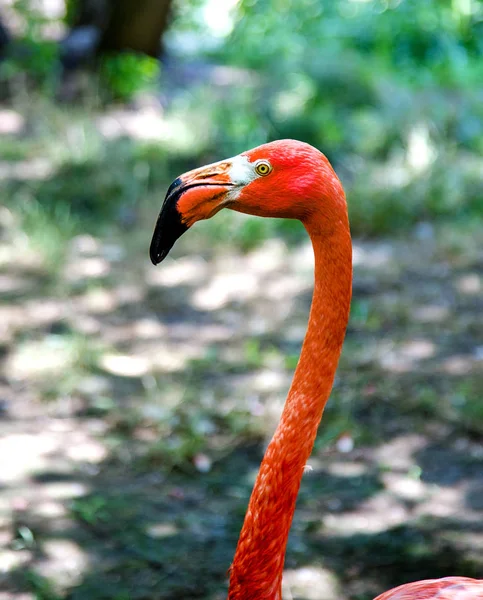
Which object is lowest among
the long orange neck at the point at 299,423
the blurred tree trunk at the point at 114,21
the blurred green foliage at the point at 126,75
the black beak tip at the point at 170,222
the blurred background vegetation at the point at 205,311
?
the long orange neck at the point at 299,423

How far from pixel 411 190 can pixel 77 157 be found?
2.71 m

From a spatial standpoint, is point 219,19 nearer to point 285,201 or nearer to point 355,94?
point 355,94

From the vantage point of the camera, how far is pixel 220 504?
3.41 meters

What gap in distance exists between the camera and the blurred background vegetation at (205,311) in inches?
125

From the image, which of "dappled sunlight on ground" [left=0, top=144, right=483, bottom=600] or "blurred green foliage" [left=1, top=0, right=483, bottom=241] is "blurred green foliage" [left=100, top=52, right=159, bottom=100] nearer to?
"blurred green foliage" [left=1, top=0, right=483, bottom=241]

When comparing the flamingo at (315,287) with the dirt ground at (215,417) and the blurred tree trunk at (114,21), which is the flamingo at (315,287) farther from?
the blurred tree trunk at (114,21)

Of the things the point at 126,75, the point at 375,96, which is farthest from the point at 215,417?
the point at 375,96

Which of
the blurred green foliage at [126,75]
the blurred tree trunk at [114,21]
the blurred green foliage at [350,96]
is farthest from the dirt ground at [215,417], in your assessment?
the blurred tree trunk at [114,21]

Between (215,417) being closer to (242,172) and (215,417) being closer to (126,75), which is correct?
(242,172)

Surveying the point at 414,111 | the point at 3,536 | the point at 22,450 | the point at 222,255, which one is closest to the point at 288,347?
the point at 222,255

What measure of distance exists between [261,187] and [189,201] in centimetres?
19

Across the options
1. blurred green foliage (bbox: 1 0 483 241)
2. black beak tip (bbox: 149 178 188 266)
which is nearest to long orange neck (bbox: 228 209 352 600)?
black beak tip (bbox: 149 178 188 266)

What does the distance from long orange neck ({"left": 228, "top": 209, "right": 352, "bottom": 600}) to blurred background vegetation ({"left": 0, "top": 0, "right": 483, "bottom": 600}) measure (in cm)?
86

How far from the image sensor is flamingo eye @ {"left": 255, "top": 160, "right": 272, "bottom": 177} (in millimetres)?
1941
